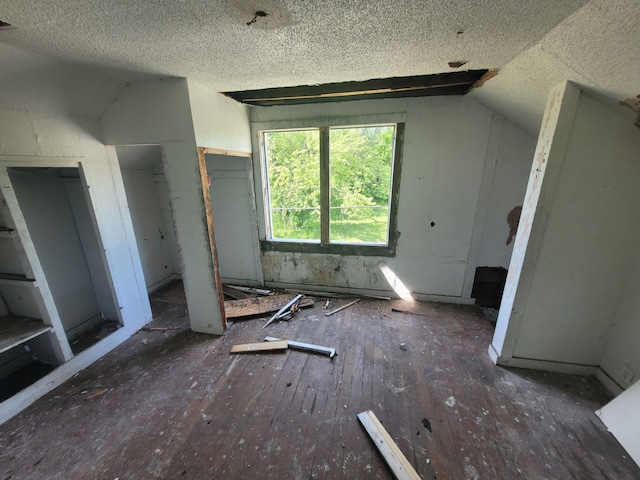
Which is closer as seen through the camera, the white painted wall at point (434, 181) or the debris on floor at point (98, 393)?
the debris on floor at point (98, 393)

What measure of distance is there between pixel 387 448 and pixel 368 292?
202 cm

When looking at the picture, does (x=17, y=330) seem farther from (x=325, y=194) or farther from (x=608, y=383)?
(x=608, y=383)

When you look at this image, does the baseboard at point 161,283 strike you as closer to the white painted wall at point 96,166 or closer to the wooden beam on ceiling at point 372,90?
the white painted wall at point 96,166

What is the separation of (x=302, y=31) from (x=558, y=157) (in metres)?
1.89

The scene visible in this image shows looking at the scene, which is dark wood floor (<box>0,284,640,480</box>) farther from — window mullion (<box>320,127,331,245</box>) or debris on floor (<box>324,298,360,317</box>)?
window mullion (<box>320,127,331,245</box>)

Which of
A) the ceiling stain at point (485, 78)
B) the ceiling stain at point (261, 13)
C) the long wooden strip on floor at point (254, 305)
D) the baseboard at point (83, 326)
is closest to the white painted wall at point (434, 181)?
the ceiling stain at point (485, 78)

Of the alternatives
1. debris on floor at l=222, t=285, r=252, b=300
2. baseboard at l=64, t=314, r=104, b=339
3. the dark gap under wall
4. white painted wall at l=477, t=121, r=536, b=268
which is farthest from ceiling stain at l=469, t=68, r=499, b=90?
baseboard at l=64, t=314, r=104, b=339

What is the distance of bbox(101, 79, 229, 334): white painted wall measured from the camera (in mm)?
2111

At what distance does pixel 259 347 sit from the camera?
248 cm

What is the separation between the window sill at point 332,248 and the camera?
10.8 feet

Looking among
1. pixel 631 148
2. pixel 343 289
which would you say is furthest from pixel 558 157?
pixel 343 289

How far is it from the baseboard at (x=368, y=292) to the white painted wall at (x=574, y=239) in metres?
1.03

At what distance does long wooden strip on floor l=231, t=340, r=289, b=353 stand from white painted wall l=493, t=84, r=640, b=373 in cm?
200

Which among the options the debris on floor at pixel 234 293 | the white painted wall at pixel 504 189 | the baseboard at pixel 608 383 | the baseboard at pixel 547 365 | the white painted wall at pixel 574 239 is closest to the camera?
the white painted wall at pixel 574 239
